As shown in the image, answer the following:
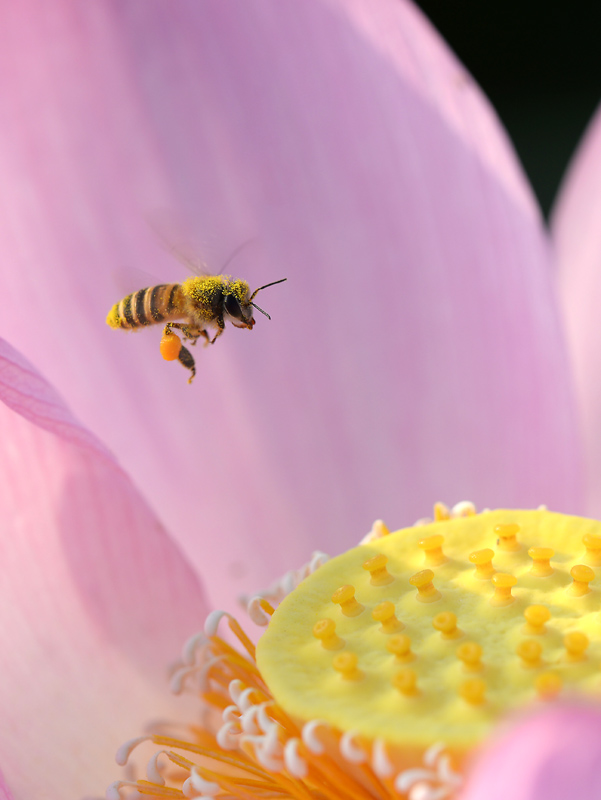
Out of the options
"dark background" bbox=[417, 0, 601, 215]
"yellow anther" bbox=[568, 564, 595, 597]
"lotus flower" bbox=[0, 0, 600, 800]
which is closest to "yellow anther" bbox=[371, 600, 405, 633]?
"yellow anther" bbox=[568, 564, 595, 597]

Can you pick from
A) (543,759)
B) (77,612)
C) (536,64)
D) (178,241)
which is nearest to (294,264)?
(178,241)

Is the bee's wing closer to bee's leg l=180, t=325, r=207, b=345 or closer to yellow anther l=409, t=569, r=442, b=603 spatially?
bee's leg l=180, t=325, r=207, b=345

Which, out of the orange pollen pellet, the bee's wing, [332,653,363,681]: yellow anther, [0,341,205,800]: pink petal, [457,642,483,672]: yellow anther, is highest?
the bee's wing

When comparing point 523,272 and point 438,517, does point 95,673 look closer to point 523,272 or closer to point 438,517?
point 438,517

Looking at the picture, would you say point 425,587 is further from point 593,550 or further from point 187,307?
point 187,307

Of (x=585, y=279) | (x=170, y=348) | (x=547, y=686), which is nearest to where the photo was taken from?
(x=547, y=686)

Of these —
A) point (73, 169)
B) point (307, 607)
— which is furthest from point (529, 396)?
point (73, 169)

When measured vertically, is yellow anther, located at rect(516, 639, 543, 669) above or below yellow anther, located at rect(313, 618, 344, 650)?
below
